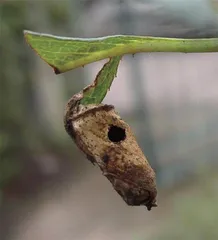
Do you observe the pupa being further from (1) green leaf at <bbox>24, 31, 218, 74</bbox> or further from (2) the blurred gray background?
(2) the blurred gray background

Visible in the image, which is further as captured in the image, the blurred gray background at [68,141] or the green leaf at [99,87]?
the blurred gray background at [68,141]

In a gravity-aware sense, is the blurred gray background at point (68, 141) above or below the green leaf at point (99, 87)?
below

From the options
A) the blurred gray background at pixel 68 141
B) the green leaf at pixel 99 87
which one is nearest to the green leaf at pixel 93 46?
the green leaf at pixel 99 87

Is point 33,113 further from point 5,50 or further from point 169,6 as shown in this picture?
point 169,6

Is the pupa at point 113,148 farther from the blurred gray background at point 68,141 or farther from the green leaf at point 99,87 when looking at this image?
the blurred gray background at point 68,141

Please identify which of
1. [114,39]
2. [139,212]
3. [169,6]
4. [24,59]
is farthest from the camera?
[24,59]

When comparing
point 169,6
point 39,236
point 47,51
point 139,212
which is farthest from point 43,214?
point 47,51
